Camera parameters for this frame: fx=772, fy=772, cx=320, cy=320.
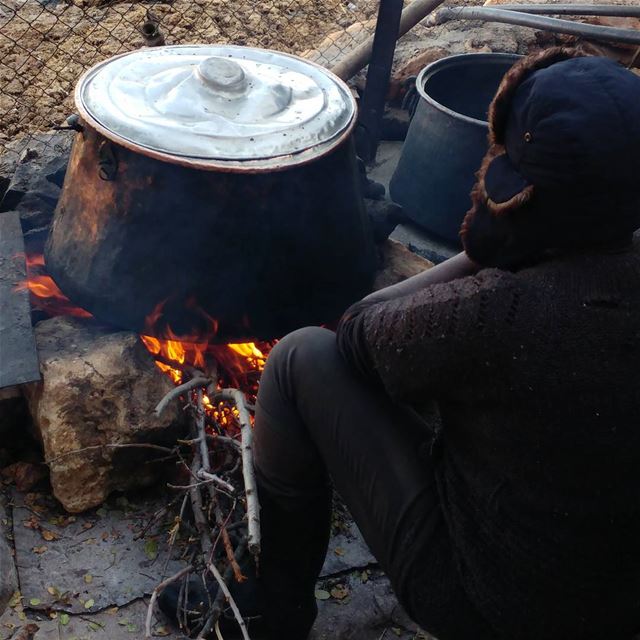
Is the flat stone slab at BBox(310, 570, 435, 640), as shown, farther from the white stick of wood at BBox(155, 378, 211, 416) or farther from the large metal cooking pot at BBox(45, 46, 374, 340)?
the large metal cooking pot at BBox(45, 46, 374, 340)

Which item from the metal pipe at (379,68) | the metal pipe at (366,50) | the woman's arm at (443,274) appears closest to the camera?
the woman's arm at (443,274)

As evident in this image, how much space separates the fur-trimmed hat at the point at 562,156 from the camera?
1.42m

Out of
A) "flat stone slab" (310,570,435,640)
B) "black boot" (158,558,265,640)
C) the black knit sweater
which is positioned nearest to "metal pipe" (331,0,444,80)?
"flat stone slab" (310,570,435,640)

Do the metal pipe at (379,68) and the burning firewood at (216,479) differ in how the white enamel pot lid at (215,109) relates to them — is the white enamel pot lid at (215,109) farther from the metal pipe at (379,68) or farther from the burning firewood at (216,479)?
the metal pipe at (379,68)

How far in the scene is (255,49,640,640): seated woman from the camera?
1.47m

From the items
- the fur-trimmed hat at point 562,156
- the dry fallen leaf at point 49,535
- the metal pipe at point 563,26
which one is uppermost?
the fur-trimmed hat at point 562,156

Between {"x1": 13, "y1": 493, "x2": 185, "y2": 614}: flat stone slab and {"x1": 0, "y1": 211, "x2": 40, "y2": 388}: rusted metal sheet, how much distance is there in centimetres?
51

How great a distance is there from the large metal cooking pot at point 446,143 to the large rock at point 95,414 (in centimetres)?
177

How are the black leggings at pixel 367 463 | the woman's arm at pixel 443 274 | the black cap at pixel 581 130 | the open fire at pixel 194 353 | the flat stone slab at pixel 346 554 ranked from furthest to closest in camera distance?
the open fire at pixel 194 353 < the flat stone slab at pixel 346 554 < the woman's arm at pixel 443 274 < the black leggings at pixel 367 463 < the black cap at pixel 581 130

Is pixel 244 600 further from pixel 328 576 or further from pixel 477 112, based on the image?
pixel 477 112

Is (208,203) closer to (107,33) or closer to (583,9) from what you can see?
(583,9)

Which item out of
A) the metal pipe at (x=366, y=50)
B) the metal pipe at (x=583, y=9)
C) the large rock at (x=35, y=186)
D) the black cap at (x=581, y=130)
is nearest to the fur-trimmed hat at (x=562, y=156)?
the black cap at (x=581, y=130)

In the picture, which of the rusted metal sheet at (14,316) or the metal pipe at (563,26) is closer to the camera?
the rusted metal sheet at (14,316)

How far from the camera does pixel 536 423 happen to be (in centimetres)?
152
